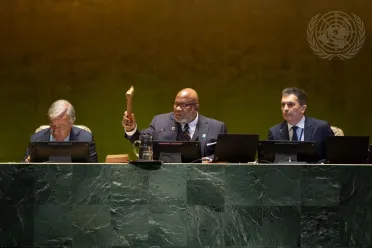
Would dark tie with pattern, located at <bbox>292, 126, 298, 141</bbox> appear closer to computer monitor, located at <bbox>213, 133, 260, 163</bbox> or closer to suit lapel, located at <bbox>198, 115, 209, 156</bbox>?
suit lapel, located at <bbox>198, 115, 209, 156</bbox>

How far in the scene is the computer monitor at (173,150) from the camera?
4238 mm

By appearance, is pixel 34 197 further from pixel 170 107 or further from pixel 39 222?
pixel 170 107

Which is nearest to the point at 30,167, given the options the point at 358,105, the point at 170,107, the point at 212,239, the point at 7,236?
the point at 7,236

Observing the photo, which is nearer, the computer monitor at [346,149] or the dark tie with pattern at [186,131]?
the computer monitor at [346,149]

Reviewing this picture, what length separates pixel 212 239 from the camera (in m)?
3.77

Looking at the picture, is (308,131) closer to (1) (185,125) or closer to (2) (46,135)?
(1) (185,125)

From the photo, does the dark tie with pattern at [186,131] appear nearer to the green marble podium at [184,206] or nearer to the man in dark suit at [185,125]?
the man in dark suit at [185,125]

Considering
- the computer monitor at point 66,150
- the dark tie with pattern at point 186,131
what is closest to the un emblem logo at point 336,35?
the dark tie with pattern at point 186,131

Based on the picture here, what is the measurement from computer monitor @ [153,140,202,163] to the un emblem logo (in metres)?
2.88

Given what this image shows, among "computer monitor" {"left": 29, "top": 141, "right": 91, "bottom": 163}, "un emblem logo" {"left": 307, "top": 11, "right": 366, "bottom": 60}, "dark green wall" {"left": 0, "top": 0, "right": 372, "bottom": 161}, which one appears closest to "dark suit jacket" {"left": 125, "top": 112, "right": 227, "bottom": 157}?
"dark green wall" {"left": 0, "top": 0, "right": 372, "bottom": 161}

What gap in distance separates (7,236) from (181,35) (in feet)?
11.3

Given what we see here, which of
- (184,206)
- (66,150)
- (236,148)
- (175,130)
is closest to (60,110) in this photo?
(66,150)

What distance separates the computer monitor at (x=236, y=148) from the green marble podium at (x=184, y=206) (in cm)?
49

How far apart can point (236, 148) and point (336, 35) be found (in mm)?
2891
